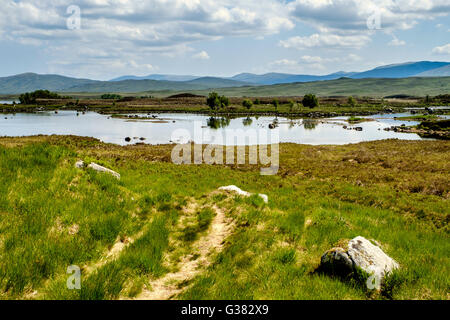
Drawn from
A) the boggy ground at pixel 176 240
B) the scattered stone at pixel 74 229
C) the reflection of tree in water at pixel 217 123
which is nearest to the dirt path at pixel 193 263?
the boggy ground at pixel 176 240

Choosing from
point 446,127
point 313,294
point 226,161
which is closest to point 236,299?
point 313,294

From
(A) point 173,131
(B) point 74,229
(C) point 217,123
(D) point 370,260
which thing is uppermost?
(C) point 217,123

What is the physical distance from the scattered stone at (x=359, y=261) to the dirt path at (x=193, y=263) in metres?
3.47

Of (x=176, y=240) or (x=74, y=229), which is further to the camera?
(x=176, y=240)

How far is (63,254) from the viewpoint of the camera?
289 inches

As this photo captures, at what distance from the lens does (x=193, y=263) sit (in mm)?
8500

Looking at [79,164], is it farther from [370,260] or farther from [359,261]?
[370,260]

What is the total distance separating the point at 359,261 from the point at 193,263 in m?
4.53

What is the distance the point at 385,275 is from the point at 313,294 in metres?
2.01

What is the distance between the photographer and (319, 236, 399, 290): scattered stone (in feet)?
22.6

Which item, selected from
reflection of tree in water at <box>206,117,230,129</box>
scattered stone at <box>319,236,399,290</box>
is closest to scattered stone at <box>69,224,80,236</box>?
scattered stone at <box>319,236,399,290</box>

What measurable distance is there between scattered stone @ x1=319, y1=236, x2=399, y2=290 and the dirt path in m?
3.47

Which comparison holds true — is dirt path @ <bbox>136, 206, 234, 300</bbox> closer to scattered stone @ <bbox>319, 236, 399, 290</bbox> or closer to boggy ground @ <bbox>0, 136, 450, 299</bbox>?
boggy ground @ <bbox>0, 136, 450, 299</bbox>

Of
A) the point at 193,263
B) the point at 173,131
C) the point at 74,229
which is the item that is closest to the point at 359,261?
the point at 193,263
